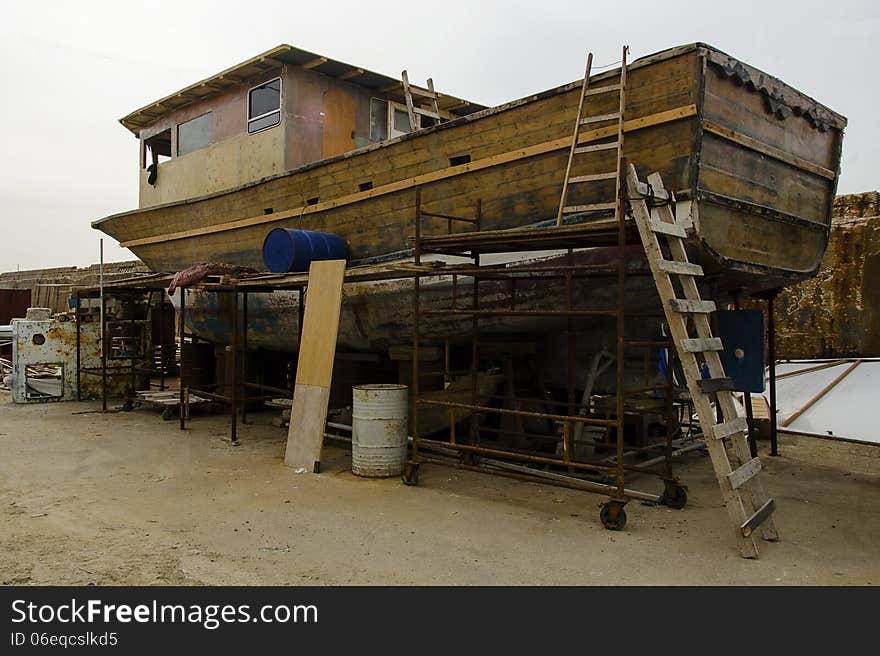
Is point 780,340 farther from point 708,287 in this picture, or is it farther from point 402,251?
point 402,251

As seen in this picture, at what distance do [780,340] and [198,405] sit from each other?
10079 mm

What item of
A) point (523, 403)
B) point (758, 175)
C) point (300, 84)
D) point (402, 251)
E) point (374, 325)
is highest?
point (300, 84)

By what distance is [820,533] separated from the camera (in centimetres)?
488

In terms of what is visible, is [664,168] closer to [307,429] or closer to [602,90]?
[602,90]

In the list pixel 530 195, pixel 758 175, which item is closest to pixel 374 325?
pixel 530 195

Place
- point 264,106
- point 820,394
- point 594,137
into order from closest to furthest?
1. point 594,137
2. point 820,394
3. point 264,106

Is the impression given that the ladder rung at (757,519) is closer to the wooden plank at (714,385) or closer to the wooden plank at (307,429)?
the wooden plank at (714,385)

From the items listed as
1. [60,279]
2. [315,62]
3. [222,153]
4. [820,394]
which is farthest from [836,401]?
[60,279]

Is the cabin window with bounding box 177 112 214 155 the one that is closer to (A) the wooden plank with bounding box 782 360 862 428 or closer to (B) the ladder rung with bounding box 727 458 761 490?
(A) the wooden plank with bounding box 782 360 862 428

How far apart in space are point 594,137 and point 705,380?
251 centimetres

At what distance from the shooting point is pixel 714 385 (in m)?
4.58

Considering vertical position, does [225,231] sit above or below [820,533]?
above

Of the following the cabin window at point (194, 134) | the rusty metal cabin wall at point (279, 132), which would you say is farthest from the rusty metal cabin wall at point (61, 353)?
the cabin window at point (194, 134)

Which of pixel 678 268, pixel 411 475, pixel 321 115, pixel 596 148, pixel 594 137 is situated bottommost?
pixel 411 475
